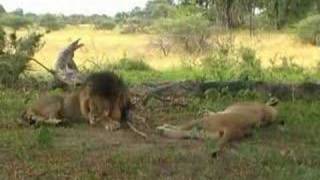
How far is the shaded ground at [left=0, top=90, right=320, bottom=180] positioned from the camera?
638 centimetres

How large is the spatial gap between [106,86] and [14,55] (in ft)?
18.7

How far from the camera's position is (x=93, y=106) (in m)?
8.79

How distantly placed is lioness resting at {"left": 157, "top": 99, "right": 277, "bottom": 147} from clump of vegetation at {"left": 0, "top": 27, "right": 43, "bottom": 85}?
581 cm

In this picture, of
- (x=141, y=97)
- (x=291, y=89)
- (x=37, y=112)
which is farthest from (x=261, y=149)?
(x=291, y=89)

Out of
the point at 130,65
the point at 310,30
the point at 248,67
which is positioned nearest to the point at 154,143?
the point at 248,67

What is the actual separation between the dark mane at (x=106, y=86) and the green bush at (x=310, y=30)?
2282 cm

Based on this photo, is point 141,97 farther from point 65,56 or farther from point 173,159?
point 173,159

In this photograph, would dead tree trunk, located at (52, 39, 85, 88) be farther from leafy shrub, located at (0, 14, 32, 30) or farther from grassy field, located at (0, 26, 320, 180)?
leafy shrub, located at (0, 14, 32, 30)

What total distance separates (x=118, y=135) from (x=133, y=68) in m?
13.2

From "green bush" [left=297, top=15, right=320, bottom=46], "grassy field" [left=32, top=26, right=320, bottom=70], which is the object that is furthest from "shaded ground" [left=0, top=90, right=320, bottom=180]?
"green bush" [left=297, top=15, right=320, bottom=46]

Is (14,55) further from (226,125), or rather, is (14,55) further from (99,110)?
(226,125)

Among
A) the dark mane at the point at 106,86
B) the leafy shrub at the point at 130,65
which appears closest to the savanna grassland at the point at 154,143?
the dark mane at the point at 106,86

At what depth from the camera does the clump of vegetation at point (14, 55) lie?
13805mm

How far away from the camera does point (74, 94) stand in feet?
29.9
